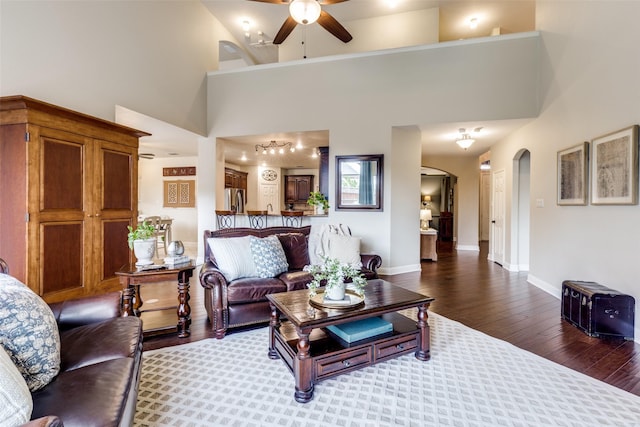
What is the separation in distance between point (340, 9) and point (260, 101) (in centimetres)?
252

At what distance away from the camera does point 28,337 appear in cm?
126

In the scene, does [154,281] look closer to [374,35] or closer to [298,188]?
[374,35]

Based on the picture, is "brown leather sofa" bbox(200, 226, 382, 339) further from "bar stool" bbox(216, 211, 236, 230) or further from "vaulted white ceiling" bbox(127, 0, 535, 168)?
"vaulted white ceiling" bbox(127, 0, 535, 168)

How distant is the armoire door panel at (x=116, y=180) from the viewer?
367 cm

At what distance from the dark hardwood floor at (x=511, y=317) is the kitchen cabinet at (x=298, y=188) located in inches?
236

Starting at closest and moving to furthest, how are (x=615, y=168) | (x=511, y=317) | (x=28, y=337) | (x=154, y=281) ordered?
(x=28, y=337)
(x=154, y=281)
(x=615, y=168)
(x=511, y=317)

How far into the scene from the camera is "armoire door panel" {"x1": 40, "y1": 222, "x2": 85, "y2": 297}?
294 centimetres

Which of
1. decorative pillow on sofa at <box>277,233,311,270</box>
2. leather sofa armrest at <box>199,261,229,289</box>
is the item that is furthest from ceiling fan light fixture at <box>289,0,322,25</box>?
leather sofa armrest at <box>199,261,229,289</box>

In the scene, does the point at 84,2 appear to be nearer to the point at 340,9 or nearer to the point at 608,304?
the point at 340,9

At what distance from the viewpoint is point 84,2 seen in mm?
3631

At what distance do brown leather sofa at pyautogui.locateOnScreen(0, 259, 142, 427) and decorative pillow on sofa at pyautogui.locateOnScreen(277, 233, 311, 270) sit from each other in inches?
74.2

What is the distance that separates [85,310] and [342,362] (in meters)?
1.75

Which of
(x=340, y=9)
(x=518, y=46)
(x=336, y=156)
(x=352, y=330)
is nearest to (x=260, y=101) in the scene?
(x=336, y=156)

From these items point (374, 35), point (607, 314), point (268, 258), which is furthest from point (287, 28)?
point (607, 314)
